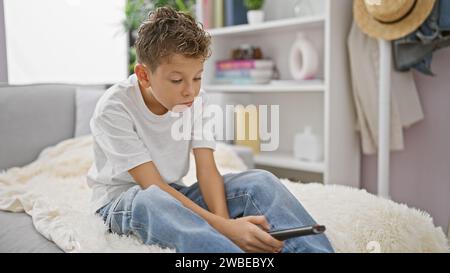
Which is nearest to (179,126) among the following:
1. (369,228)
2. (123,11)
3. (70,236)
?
(70,236)

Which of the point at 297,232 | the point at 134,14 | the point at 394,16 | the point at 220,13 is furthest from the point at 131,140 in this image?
the point at 220,13

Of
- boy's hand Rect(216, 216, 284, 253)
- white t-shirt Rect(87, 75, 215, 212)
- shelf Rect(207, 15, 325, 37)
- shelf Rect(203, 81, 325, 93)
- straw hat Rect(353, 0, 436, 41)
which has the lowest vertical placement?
boy's hand Rect(216, 216, 284, 253)

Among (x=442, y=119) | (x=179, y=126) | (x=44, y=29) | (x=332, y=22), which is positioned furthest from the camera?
(x=332, y=22)

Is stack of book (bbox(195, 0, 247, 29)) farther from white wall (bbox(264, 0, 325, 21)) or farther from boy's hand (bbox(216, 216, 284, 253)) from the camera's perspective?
boy's hand (bbox(216, 216, 284, 253))

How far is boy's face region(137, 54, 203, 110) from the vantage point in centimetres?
92

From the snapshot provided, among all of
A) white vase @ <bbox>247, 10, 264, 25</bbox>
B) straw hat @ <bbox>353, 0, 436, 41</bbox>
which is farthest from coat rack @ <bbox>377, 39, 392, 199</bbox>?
white vase @ <bbox>247, 10, 264, 25</bbox>

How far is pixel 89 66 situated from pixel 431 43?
1080mm

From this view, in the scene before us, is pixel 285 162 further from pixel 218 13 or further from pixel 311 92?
pixel 218 13

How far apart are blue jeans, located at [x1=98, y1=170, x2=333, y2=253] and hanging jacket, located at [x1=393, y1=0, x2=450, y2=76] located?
0.79 metres

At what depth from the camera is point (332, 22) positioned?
5.67 ft

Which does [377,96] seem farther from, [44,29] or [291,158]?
[44,29]

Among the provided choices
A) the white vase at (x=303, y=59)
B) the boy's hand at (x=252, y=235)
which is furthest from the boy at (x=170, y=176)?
the white vase at (x=303, y=59)
